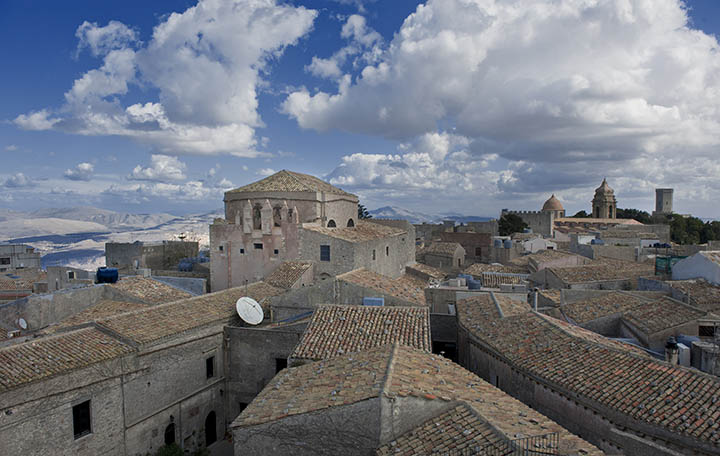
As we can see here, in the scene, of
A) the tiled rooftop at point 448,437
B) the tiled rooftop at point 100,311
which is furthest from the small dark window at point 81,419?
the tiled rooftop at point 448,437

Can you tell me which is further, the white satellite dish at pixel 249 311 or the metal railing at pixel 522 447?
the white satellite dish at pixel 249 311

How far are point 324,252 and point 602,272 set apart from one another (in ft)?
50.4

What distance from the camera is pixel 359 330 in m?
14.8

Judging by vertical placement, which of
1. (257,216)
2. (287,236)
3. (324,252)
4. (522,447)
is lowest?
(522,447)

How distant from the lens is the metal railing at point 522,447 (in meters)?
7.18

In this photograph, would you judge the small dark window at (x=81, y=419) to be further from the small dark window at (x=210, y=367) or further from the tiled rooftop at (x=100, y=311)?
the tiled rooftop at (x=100, y=311)

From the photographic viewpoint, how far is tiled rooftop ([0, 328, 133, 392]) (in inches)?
464

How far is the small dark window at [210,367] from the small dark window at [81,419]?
4.52 metres

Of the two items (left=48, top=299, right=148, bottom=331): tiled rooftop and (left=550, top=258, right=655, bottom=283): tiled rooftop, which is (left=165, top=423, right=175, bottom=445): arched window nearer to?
(left=48, top=299, right=148, bottom=331): tiled rooftop

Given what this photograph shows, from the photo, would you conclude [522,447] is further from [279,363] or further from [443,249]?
[443,249]

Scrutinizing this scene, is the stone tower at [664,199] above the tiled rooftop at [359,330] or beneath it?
above

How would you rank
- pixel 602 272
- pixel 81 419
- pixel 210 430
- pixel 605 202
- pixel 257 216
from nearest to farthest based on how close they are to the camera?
pixel 81 419 < pixel 210 430 < pixel 602 272 < pixel 257 216 < pixel 605 202

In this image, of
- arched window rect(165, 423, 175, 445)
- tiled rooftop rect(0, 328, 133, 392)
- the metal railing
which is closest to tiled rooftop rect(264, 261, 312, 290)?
arched window rect(165, 423, 175, 445)

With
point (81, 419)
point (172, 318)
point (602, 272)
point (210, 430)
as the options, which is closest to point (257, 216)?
point (172, 318)
